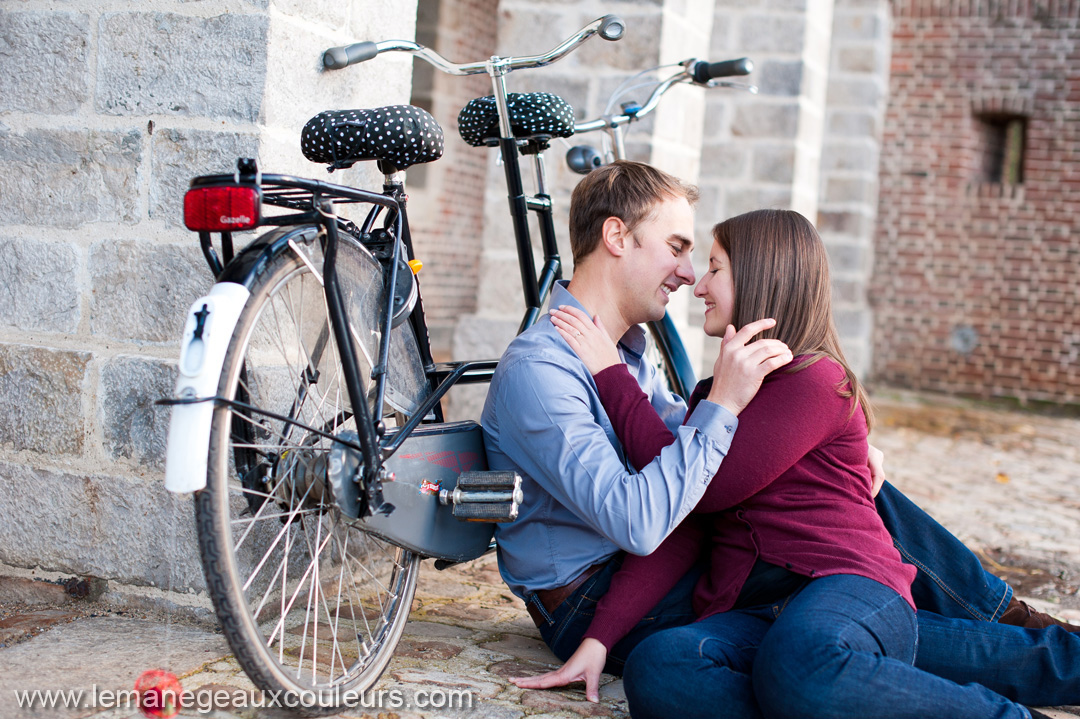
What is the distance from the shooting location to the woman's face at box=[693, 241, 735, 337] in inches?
87.9

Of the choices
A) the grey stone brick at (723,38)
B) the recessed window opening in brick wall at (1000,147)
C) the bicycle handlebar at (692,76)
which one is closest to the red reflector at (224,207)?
the bicycle handlebar at (692,76)

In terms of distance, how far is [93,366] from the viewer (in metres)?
2.49

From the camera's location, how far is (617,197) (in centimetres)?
237

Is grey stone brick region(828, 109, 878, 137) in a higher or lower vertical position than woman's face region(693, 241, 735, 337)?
higher

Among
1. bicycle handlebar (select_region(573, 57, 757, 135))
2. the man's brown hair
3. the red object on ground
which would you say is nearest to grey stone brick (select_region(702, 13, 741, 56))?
bicycle handlebar (select_region(573, 57, 757, 135))

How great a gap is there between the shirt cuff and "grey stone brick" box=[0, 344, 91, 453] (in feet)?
4.79

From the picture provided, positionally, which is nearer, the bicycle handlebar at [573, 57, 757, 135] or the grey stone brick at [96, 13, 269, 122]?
the grey stone brick at [96, 13, 269, 122]

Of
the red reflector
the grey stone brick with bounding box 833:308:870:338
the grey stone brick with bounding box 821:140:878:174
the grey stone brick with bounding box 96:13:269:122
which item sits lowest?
the grey stone brick with bounding box 833:308:870:338

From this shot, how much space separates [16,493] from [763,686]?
183cm

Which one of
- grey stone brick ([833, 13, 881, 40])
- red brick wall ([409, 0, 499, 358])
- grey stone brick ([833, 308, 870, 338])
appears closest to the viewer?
grey stone brick ([833, 13, 881, 40])

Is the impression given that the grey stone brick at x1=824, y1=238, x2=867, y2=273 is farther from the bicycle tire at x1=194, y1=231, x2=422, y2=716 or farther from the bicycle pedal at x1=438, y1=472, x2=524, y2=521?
the bicycle pedal at x1=438, y1=472, x2=524, y2=521

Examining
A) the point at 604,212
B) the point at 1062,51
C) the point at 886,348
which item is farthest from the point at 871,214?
the point at 604,212

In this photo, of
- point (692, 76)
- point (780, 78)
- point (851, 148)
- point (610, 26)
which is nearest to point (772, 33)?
point (780, 78)

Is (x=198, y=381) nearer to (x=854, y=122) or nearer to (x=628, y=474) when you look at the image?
(x=628, y=474)
